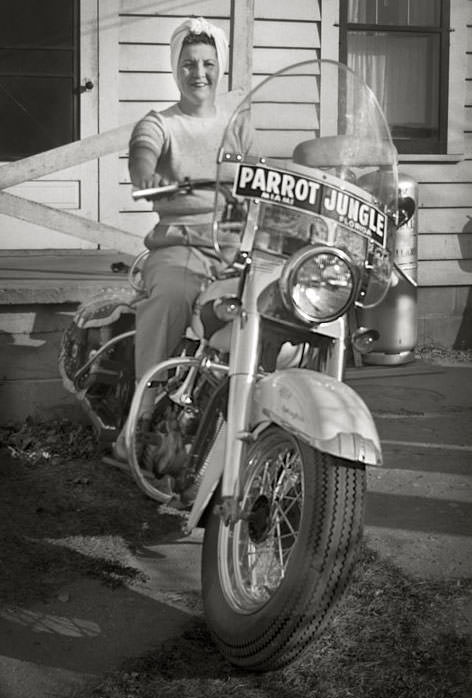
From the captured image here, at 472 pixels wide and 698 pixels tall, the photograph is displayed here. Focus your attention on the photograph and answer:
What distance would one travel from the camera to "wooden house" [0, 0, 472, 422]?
20.2 ft

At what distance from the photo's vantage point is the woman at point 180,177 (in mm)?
4301

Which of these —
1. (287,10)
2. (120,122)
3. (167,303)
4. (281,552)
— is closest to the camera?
(281,552)

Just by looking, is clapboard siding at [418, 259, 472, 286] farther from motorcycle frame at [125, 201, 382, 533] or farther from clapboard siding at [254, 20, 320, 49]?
motorcycle frame at [125, 201, 382, 533]

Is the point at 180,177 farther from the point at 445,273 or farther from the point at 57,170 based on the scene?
the point at 445,273

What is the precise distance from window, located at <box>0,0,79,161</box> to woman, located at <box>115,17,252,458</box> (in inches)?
134

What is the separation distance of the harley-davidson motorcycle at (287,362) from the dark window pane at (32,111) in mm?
4415

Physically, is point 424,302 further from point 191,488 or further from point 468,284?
point 191,488

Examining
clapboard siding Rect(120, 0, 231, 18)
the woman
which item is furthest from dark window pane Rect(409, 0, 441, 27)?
the woman

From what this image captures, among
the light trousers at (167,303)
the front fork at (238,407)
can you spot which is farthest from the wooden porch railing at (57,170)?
the front fork at (238,407)

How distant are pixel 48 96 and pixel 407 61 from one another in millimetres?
2749

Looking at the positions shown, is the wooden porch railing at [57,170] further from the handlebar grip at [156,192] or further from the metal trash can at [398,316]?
the handlebar grip at [156,192]

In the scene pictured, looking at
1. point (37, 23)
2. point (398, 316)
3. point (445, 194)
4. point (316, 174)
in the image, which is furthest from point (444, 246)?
point (316, 174)

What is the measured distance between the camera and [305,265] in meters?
3.35

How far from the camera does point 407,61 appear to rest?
904 centimetres
